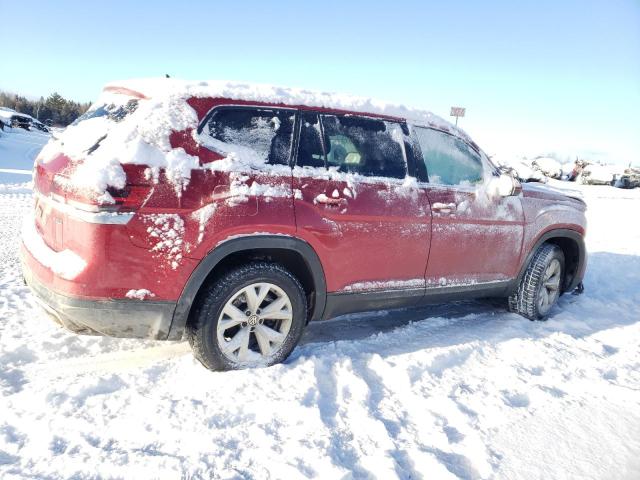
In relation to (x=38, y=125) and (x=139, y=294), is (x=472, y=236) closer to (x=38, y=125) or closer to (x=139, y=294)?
(x=139, y=294)

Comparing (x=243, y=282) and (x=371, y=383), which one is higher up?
(x=243, y=282)

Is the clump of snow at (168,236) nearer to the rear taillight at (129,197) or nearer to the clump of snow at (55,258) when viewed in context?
the rear taillight at (129,197)

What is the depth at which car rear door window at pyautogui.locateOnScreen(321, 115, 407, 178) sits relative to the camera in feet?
10.5

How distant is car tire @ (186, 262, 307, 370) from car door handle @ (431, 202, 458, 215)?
126 centimetres

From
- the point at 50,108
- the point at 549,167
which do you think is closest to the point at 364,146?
the point at 549,167

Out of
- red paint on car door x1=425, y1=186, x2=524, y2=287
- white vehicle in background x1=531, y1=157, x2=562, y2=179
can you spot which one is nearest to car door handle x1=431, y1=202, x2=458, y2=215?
red paint on car door x1=425, y1=186, x2=524, y2=287

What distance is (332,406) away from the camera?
2.71 m

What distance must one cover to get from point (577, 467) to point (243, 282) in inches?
79.7

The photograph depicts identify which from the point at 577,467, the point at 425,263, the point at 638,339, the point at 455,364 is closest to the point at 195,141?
the point at 425,263

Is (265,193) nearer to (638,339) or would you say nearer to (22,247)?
(22,247)

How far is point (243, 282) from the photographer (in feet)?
9.27

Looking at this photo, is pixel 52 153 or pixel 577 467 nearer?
pixel 577 467

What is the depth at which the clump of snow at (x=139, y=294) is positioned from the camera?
8.43ft

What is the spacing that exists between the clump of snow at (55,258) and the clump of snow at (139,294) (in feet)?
0.88
